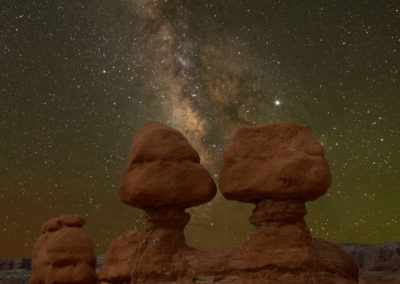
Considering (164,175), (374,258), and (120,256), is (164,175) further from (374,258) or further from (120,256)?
(374,258)

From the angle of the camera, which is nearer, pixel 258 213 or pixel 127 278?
pixel 258 213

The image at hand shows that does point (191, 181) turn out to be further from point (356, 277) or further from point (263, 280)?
point (356, 277)

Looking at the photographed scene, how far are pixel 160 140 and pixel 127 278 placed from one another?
564 centimetres

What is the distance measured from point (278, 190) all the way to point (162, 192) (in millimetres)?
2581

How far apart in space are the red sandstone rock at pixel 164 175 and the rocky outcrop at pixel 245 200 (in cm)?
2

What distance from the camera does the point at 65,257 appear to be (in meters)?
15.1

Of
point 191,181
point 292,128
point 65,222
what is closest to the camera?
point 292,128

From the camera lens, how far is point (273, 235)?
8.46 m

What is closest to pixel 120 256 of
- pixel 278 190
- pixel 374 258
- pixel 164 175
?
pixel 164 175

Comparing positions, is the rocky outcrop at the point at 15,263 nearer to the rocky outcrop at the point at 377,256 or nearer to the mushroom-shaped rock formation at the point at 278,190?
the rocky outcrop at the point at 377,256

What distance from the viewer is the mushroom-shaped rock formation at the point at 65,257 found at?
1500 cm

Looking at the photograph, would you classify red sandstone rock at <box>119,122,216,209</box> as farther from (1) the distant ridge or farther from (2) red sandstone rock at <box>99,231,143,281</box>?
(1) the distant ridge

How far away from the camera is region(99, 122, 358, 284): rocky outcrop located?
836cm

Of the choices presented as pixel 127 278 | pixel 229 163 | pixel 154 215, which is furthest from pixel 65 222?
pixel 229 163
